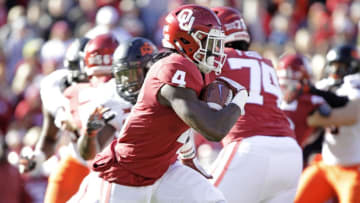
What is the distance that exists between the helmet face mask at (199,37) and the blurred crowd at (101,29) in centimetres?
598

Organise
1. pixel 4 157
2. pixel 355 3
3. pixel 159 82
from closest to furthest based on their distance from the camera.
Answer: pixel 159 82
pixel 4 157
pixel 355 3

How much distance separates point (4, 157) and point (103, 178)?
4100mm

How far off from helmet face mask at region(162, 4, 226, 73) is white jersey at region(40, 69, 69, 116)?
196cm

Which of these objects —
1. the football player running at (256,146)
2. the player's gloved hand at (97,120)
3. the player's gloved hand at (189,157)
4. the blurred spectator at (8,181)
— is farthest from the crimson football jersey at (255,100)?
the blurred spectator at (8,181)

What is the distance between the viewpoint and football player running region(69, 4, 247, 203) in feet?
15.0

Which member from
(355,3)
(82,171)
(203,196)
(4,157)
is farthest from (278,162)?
(355,3)

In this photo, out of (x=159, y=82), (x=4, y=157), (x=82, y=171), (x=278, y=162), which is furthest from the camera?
(x=4, y=157)

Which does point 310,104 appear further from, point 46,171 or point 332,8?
point 332,8

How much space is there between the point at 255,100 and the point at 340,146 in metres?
1.56

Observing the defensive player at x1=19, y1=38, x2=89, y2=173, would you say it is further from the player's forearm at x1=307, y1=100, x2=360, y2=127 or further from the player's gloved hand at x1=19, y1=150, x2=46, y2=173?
the player's forearm at x1=307, y1=100, x2=360, y2=127

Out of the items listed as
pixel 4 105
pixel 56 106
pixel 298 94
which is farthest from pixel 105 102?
pixel 4 105

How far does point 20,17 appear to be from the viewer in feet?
44.8

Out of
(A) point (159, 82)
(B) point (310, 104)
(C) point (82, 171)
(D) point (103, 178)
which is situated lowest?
(C) point (82, 171)

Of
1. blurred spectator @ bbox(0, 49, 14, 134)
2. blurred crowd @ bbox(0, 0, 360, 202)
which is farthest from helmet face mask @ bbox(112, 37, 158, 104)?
blurred spectator @ bbox(0, 49, 14, 134)
